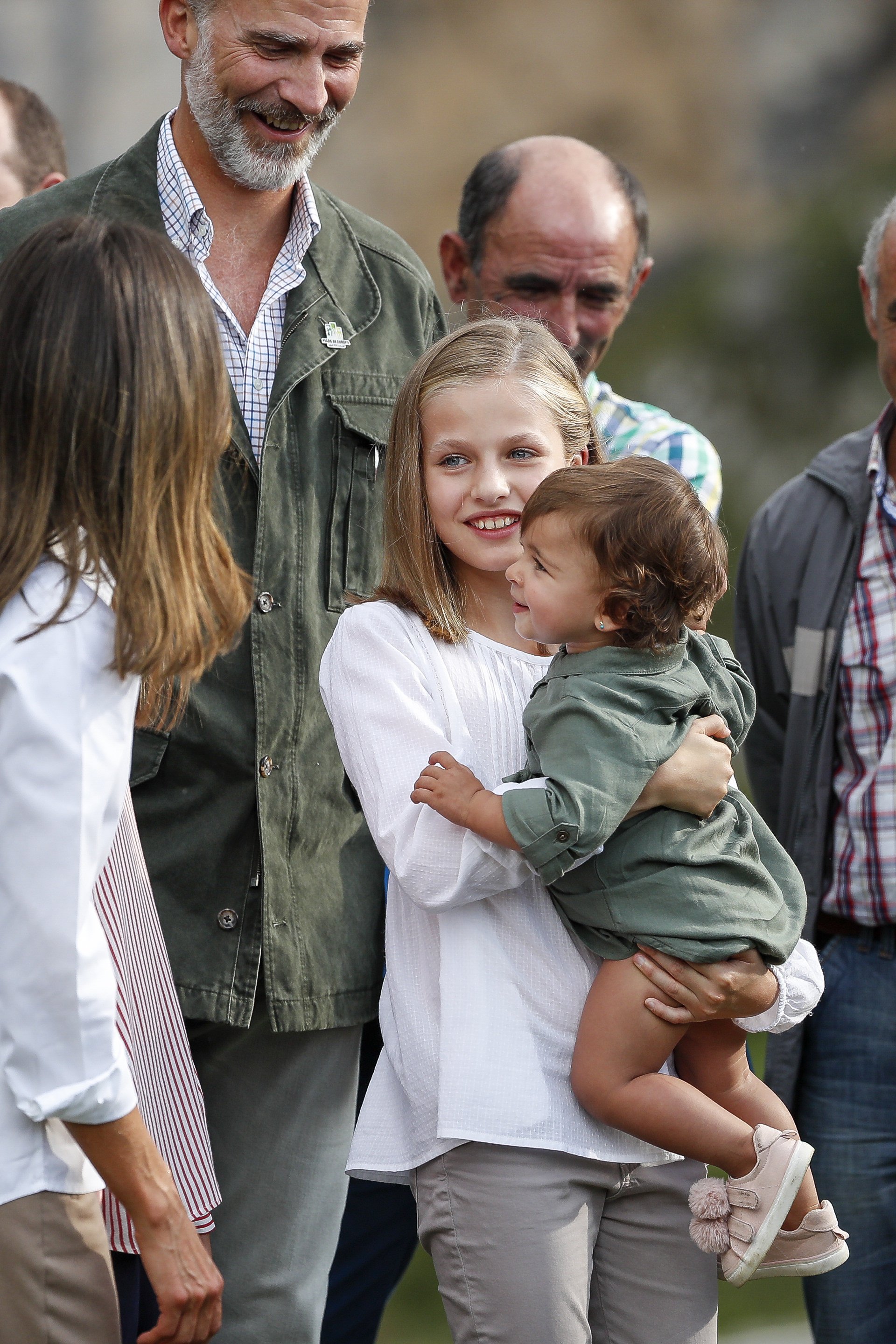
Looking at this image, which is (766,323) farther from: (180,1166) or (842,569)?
(180,1166)

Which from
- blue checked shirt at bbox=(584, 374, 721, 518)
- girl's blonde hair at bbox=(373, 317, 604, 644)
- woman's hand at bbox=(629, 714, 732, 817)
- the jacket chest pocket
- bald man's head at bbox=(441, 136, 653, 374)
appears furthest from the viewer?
bald man's head at bbox=(441, 136, 653, 374)

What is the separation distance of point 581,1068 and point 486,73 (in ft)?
11.8

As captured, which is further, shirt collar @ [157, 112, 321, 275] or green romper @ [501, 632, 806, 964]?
shirt collar @ [157, 112, 321, 275]

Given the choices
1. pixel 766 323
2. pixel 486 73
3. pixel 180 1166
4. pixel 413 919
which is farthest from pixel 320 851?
pixel 766 323

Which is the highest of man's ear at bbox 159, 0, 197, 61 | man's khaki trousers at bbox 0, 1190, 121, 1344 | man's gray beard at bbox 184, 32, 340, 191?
man's ear at bbox 159, 0, 197, 61

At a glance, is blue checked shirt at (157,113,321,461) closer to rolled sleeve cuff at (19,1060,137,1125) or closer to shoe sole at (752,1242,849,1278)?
rolled sleeve cuff at (19,1060,137,1125)

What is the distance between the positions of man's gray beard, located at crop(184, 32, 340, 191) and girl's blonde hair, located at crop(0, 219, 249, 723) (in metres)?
0.82

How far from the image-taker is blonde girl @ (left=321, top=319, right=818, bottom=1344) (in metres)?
1.81

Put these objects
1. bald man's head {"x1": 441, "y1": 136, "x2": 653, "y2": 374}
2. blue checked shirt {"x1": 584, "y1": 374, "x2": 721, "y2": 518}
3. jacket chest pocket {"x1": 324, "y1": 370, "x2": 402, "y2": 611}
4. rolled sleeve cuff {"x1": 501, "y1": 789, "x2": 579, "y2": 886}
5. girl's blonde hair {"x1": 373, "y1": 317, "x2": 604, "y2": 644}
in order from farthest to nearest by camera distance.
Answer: bald man's head {"x1": 441, "y1": 136, "x2": 653, "y2": 374}, blue checked shirt {"x1": 584, "y1": 374, "x2": 721, "y2": 518}, jacket chest pocket {"x1": 324, "y1": 370, "x2": 402, "y2": 611}, girl's blonde hair {"x1": 373, "y1": 317, "x2": 604, "y2": 644}, rolled sleeve cuff {"x1": 501, "y1": 789, "x2": 579, "y2": 886}

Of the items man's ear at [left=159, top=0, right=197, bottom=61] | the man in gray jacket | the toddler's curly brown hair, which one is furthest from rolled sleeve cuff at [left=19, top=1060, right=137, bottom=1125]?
the man in gray jacket

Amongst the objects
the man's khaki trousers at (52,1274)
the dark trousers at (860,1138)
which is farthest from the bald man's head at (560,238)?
the man's khaki trousers at (52,1274)

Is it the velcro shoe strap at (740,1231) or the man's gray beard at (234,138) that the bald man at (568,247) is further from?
the velcro shoe strap at (740,1231)

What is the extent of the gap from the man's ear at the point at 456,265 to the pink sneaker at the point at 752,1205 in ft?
7.47

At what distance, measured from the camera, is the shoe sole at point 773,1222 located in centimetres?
180
